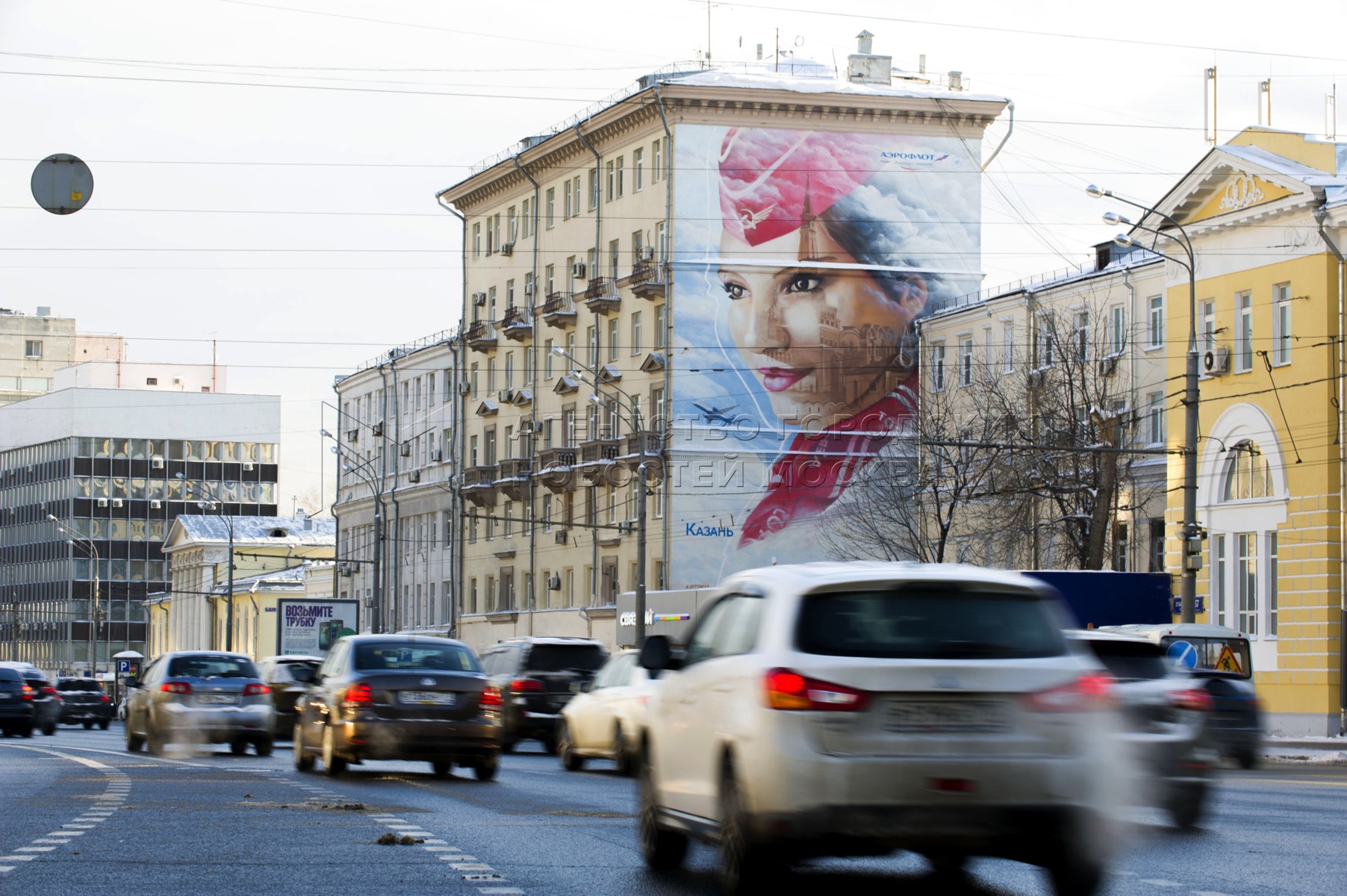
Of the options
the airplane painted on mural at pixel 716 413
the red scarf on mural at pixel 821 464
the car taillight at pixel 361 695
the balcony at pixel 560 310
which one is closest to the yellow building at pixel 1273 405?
the red scarf on mural at pixel 821 464

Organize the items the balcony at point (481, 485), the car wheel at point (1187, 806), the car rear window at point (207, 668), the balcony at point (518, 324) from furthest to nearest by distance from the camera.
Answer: the balcony at point (481, 485) < the balcony at point (518, 324) < the car rear window at point (207, 668) < the car wheel at point (1187, 806)

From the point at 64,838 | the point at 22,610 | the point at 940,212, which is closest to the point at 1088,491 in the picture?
the point at 940,212

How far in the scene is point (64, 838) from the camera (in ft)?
45.4

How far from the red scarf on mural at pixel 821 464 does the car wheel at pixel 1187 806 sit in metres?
52.7

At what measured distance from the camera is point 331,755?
22750 mm

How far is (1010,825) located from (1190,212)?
4259 cm

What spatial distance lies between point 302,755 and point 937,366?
4362 cm

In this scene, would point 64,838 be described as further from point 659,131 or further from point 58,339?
point 58,339

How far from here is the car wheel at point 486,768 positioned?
22.5 m

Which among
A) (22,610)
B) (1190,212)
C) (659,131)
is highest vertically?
(659,131)

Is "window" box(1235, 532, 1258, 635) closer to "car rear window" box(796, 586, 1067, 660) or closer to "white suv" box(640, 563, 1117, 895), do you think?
"white suv" box(640, 563, 1117, 895)

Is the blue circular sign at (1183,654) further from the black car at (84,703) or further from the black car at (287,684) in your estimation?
the black car at (84,703)

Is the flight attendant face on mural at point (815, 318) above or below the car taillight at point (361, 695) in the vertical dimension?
above

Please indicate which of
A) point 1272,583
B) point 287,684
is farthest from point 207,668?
point 1272,583
